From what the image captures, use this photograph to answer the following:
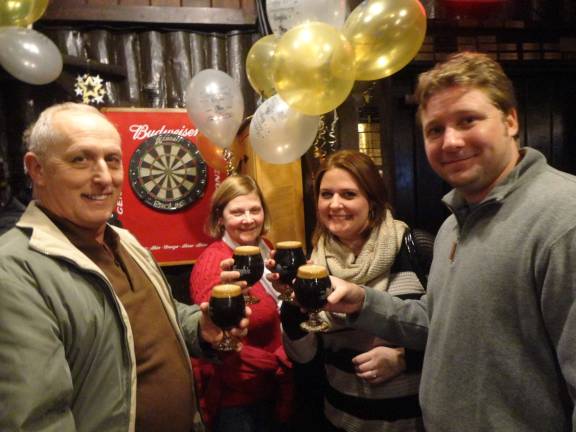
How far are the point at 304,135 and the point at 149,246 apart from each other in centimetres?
183

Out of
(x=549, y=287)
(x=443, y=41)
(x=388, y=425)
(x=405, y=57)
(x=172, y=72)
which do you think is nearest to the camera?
(x=549, y=287)

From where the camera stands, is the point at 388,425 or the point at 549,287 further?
the point at 388,425

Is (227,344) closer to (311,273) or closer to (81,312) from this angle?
(311,273)

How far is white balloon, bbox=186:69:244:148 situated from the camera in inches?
108

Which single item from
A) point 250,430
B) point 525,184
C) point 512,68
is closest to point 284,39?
point 525,184

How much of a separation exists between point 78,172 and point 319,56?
45.1 inches

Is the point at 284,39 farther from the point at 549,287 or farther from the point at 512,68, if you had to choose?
the point at 512,68

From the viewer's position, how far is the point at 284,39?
6.52ft

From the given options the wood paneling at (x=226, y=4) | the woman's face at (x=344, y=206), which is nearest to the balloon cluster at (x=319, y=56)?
the woman's face at (x=344, y=206)

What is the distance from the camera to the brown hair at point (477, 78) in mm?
1247

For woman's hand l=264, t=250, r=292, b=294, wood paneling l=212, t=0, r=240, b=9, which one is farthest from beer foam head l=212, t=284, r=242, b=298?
wood paneling l=212, t=0, r=240, b=9

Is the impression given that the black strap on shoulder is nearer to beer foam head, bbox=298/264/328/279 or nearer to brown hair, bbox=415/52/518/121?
beer foam head, bbox=298/264/328/279

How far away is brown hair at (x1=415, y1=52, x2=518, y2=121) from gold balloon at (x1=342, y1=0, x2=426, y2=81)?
0.80 m

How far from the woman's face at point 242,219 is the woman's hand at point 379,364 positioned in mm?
980
